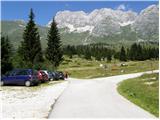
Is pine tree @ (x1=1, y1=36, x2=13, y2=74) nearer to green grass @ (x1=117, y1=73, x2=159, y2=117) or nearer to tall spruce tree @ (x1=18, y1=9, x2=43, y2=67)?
tall spruce tree @ (x1=18, y1=9, x2=43, y2=67)

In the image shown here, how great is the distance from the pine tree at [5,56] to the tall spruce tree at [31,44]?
676 centimetres

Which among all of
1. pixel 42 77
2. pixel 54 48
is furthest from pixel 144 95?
pixel 54 48

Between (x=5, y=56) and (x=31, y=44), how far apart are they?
41.5 feet

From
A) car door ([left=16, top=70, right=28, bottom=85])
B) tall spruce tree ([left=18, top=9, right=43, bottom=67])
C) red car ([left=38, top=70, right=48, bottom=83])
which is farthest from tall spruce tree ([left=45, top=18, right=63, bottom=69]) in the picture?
car door ([left=16, top=70, right=28, bottom=85])

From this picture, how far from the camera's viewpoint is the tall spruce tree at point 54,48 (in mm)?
91188

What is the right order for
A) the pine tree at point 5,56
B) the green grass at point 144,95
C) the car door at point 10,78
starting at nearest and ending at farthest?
the green grass at point 144,95 < the car door at point 10,78 < the pine tree at point 5,56

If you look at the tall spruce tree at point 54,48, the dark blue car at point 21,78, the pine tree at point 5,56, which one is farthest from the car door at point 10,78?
the tall spruce tree at point 54,48

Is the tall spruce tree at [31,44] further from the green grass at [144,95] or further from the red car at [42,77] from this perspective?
the green grass at [144,95]

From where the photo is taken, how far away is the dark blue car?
35.9m

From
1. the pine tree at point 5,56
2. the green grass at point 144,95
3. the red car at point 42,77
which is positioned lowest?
the green grass at point 144,95

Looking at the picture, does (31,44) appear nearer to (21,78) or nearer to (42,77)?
(42,77)

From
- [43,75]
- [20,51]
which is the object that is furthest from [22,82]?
[20,51]

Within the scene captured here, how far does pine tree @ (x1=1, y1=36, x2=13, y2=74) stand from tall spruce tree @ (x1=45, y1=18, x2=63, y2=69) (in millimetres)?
17094

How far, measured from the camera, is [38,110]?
51.5 ft
